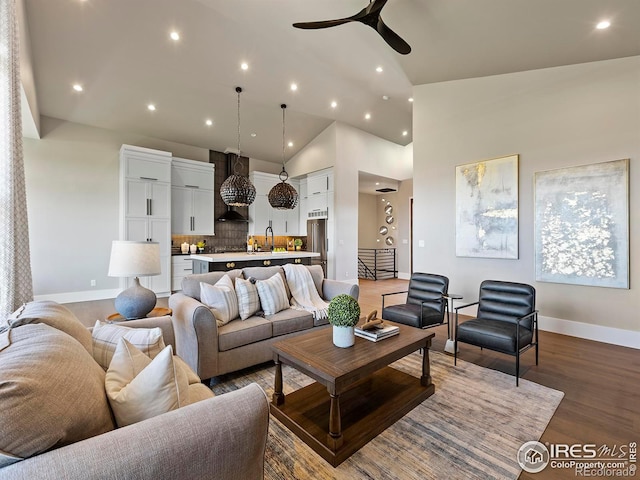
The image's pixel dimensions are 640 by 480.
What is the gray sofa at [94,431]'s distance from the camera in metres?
0.73

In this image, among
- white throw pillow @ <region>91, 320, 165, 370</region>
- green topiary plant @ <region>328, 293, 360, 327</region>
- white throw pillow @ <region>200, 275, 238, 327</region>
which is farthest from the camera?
white throw pillow @ <region>200, 275, 238, 327</region>

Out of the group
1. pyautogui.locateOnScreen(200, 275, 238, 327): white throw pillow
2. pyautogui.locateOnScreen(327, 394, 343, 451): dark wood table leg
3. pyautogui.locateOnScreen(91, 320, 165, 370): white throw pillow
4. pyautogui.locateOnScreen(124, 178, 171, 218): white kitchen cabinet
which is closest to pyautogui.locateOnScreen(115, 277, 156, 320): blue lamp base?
pyautogui.locateOnScreen(200, 275, 238, 327): white throw pillow

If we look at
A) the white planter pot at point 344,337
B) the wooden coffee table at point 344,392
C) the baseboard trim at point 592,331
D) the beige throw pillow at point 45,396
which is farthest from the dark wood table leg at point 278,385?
the baseboard trim at point 592,331

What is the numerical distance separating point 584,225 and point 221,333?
4391 mm

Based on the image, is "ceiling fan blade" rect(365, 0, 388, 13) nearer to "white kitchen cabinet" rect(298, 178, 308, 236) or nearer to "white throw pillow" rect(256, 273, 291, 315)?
"white throw pillow" rect(256, 273, 291, 315)

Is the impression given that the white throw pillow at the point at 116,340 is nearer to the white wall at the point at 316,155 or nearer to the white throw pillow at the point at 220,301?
the white throw pillow at the point at 220,301

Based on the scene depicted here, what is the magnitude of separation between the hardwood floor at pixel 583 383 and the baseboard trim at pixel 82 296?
6.33 m

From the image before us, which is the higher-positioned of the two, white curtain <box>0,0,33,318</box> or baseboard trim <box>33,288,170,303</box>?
white curtain <box>0,0,33,318</box>

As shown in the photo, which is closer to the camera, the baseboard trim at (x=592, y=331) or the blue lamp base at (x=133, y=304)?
the blue lamp base at (x=133, y=304)

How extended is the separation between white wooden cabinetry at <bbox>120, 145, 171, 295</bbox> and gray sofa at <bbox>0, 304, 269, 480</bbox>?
531cm

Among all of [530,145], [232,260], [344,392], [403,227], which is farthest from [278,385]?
[403,227]

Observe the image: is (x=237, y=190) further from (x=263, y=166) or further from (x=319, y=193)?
(x=263, y=166)

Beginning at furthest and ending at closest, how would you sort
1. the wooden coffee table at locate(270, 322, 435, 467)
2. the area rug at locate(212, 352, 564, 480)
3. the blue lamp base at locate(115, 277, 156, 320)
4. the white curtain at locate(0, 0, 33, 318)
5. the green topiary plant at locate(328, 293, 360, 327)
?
the blue lamp base at locate(115, 277, 156, 320), the green topiary plant at locate(328, 293, 360, 327), the white curtain at locate(0, 0, 33, 318), the wooden coffee table at locate(270, 322, 435, 467), the area rug at locate(212, 352, 564, 480)

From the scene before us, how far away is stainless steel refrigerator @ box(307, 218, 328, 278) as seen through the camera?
7285mm
